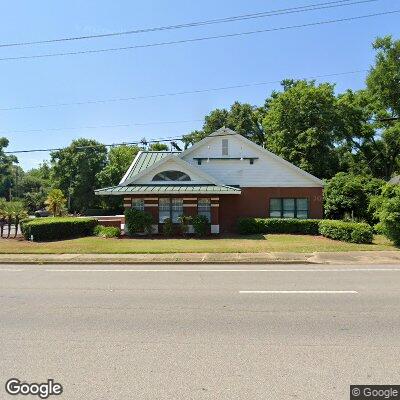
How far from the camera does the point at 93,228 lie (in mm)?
26562

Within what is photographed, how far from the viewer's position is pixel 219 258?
53.5 ft

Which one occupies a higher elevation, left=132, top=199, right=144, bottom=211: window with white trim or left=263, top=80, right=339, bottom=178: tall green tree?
left=263, top=80, right=339, bottom=178: tall green tree

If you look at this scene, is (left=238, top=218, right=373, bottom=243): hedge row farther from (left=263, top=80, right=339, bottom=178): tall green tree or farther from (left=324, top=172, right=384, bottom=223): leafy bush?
(left=263, top=80, right=339, bottom=178): tall green tree

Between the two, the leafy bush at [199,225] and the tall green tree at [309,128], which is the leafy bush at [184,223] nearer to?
the leafy bush at [199,225]

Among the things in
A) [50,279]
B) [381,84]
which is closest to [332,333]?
[50,279]

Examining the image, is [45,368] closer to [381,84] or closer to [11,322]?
[11,322]

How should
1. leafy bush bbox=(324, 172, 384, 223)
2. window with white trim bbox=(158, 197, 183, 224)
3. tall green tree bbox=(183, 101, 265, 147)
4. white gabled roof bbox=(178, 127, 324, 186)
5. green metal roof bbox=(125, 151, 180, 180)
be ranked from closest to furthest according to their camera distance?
1. window with white trim bbox=(158, 197, 183, 224)
2. white gabled roof bbox=(178, 127, 324, 186)
3. green metal roof bbox=(125, 151, 180, 180)
4. leafy bush bbox=(324, 172, 384, 223)
5. tall green tree bbox=(183, 101, 265, 147)

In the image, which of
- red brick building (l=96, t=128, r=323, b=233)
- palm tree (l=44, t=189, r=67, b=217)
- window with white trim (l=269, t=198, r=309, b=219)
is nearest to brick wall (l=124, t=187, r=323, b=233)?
red brick building (l=96, t=128, r=323, b=233)

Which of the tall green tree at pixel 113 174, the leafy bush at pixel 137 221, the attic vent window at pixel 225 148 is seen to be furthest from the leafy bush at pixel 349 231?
the tall green tree at pixel 113 174

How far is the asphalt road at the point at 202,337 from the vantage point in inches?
183

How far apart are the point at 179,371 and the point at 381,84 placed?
4693cm

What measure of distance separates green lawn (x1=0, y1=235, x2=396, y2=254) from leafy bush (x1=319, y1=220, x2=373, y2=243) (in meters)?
0.53

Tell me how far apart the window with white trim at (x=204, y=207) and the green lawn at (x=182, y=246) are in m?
4.79

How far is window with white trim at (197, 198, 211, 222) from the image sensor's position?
2748 centimetres
